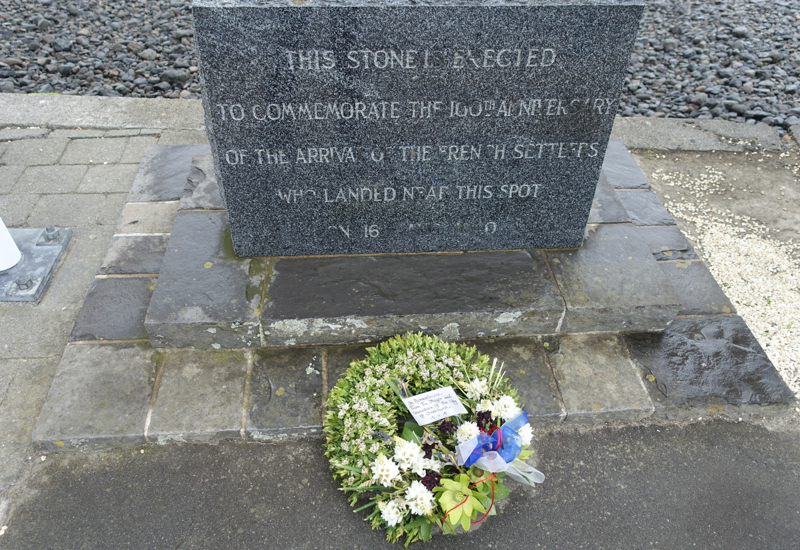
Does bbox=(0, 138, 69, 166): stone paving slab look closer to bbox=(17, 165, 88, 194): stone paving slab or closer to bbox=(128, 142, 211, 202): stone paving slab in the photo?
bbox=(17, 165, 88, 194): stone paving slab

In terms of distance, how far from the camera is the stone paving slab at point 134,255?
3.26m

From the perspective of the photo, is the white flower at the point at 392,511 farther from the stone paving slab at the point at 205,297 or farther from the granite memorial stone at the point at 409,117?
the granite memorial stone at the point at 409,117

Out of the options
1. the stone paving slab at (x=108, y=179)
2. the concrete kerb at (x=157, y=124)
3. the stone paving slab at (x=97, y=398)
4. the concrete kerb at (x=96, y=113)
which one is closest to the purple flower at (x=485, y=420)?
the stone paving slab at (x=97, y=398)

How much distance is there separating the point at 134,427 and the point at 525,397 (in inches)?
73.9

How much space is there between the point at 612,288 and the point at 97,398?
2.70 metres

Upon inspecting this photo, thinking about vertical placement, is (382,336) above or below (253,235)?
below

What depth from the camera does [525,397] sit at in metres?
2.76

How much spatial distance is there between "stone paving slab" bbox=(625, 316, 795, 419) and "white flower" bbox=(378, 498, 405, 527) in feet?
4.66

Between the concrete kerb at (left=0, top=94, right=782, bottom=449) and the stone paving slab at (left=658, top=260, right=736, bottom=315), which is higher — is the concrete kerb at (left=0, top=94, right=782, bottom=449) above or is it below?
above

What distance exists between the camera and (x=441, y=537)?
230 cm

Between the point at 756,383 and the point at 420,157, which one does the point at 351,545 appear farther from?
the point at 756,383

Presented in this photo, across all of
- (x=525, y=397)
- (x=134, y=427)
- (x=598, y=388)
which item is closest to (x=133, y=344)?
(x=134, y=427)

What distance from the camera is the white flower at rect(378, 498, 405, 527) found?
2191 mm

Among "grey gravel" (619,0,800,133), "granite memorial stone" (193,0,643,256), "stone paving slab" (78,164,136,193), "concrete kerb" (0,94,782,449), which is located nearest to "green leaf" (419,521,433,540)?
"granite memorial stone" (193,0,643,256)
